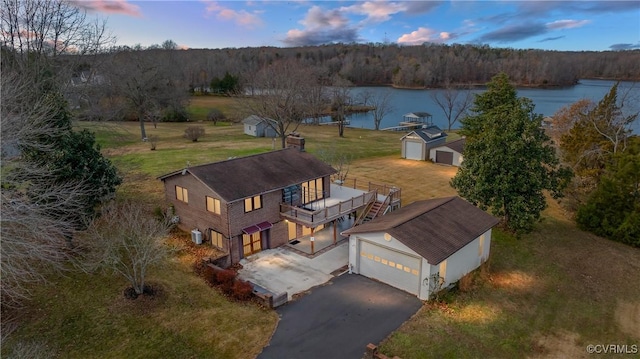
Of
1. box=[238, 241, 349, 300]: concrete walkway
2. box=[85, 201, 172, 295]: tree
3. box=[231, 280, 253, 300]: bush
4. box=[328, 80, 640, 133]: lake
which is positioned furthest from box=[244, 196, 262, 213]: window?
box=[328, 80, 640, 133]: lake

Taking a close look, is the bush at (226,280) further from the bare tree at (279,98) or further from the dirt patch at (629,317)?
the bare tree at (279,98)

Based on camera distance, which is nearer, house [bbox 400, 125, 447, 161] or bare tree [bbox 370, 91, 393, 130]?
house [bbox 400, 125, 447, 161]

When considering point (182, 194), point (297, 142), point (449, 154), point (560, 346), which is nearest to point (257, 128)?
point (449, 154)

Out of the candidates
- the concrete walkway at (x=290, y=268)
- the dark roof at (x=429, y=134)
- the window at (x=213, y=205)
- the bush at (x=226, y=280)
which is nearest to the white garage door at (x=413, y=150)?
the dark roof at (x=429, y=134)

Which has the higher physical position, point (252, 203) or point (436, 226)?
point (252, 203)

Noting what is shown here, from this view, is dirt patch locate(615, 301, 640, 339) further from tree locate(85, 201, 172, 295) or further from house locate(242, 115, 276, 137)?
house locate(242, 115, 276, 137)

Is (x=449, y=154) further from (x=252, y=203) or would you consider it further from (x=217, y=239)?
(x=217, y=239)

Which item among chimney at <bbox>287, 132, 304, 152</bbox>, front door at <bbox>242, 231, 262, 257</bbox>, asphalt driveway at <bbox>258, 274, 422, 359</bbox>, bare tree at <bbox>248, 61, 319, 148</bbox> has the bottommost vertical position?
asphalt driveway at <bbox>258, 274, 422, 359</bbox>

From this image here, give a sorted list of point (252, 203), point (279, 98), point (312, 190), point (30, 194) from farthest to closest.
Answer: point (279, 98)
point (312, 190)
point (252, 203)
point (30, 194)
